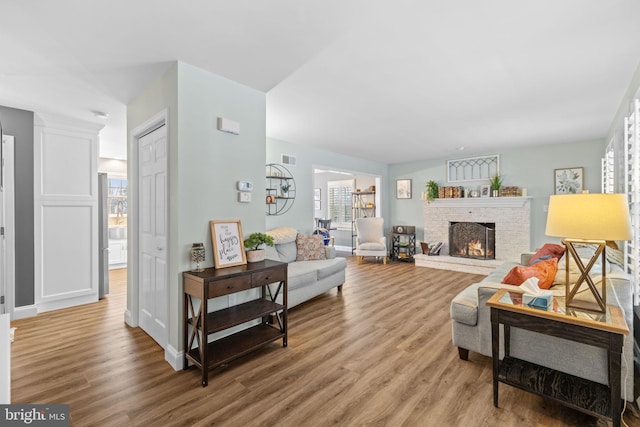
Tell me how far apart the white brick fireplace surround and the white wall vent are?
3.45 m

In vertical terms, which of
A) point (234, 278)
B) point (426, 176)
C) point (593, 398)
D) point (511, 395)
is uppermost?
point (426, 176)

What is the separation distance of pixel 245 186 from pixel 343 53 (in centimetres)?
141

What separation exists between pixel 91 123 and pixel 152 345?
305cm

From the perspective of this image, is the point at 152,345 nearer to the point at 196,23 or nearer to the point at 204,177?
the point at 204,177

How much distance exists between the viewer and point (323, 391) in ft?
6.83

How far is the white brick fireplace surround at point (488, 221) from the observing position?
5.81 meters

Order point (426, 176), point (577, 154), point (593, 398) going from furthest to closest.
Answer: point (426, 176) < point (577, 154) < point (593, 398)

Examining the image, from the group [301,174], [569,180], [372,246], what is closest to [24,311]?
[301,174]

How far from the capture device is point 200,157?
8.20 feet

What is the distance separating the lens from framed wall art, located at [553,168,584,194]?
5.42m

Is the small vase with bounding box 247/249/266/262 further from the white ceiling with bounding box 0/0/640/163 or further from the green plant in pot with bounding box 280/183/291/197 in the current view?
the green plant in pot with bounding box 280/183/291/197

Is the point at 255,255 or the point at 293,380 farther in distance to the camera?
the point at 255,255

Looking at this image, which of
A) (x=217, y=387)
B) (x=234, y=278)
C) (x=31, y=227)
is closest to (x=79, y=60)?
(x=234, y=278)

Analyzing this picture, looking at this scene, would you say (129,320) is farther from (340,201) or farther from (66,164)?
(340,201)
